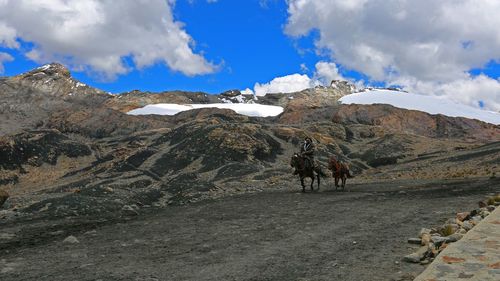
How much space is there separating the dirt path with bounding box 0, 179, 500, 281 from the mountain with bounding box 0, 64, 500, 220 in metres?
5.25

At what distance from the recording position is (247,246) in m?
10.6

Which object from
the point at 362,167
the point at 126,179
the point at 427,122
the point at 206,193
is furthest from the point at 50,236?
the point at 427,122


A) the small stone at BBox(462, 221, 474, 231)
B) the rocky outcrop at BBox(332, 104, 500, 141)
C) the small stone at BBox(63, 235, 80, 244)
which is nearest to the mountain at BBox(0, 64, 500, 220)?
the rocky outcrop at BBox(332, 104, 500, 141)

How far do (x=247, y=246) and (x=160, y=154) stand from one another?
4937 centimetres

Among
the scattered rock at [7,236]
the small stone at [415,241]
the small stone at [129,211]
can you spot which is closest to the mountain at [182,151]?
the small stone at [129,211]

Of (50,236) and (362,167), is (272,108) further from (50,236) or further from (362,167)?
(50,236)

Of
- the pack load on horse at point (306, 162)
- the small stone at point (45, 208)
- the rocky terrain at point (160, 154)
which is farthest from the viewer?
the pack load on horse at point (306, 162)

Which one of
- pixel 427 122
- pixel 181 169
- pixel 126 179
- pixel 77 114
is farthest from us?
pixel 427 122

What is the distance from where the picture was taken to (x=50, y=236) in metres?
12.8

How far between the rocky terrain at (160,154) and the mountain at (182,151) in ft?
0.51

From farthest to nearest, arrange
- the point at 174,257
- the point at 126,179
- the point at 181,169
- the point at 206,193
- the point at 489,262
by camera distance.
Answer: the point at 181,169
the point at 126,179
the point at 206,193
the point at 174,257
the point at 489,262

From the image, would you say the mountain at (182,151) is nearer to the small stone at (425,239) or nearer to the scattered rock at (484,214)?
the small stone at (425,239)

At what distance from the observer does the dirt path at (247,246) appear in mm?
8344

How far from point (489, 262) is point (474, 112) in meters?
157
